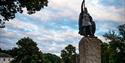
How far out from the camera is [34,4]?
2677cm

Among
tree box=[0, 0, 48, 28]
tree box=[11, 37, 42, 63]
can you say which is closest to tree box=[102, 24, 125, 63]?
tree box=[11, 37, 42, 63]

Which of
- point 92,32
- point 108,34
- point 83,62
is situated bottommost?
point 83,62

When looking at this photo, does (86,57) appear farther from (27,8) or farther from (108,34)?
(108,34)

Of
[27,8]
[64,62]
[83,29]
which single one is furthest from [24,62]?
[83,29]

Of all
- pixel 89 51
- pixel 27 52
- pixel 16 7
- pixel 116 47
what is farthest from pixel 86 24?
pixel 27 52

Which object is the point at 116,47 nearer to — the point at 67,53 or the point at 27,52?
the point at 27,52

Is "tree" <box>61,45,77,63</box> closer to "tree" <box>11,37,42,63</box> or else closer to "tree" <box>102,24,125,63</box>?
"tree" <box>11,37,42,63</box>

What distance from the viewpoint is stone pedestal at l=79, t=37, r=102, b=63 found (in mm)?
16141

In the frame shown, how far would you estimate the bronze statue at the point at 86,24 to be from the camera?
16.8 m

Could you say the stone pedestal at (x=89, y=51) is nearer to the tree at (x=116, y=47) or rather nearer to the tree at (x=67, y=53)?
the tree at (x=116, y=47)

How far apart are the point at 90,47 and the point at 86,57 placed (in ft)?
1.65

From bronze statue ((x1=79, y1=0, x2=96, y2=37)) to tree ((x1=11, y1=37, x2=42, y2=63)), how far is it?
191 ft

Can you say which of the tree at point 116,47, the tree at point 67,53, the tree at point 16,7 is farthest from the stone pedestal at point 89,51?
the tree at point 67,53

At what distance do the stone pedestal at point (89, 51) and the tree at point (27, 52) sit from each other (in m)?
59.0
